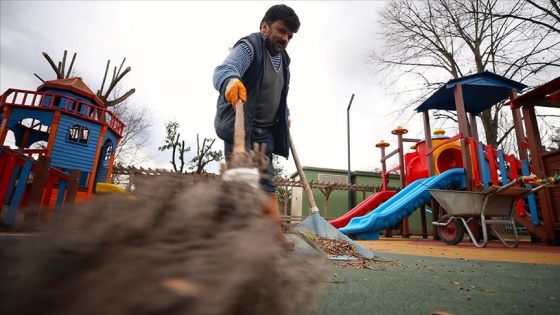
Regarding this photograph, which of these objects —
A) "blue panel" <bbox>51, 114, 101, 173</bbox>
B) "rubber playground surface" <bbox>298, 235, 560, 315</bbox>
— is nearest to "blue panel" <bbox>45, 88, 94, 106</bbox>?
"blue panel" <bbox>51, 114, 101, 173</bbox>

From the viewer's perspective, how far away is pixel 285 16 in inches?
85.6

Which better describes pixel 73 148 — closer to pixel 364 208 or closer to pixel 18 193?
pixel 18 193

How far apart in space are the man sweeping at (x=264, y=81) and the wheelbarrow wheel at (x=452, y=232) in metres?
3.97

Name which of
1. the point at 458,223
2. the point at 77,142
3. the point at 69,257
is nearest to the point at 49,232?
the point at 69,257

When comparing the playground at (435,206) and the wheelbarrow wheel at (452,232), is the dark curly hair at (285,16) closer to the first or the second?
the playground at (435,206)

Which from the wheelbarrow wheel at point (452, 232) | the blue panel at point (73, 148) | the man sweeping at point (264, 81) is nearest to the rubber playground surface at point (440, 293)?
→ the man sweeping at point (264, 81)

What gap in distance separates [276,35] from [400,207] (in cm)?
534

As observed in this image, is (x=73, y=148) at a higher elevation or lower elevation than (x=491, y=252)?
higher

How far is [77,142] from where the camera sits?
966cm

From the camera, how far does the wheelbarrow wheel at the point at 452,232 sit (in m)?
4.87

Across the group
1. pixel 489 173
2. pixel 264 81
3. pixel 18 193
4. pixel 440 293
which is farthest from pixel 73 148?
pixel 489 173

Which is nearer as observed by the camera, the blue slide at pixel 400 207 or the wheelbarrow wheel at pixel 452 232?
the wheelbarrow wheel at pixel 452 232

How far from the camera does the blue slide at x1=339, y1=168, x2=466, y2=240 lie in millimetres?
6098

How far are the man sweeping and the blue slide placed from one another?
412 centimetres
